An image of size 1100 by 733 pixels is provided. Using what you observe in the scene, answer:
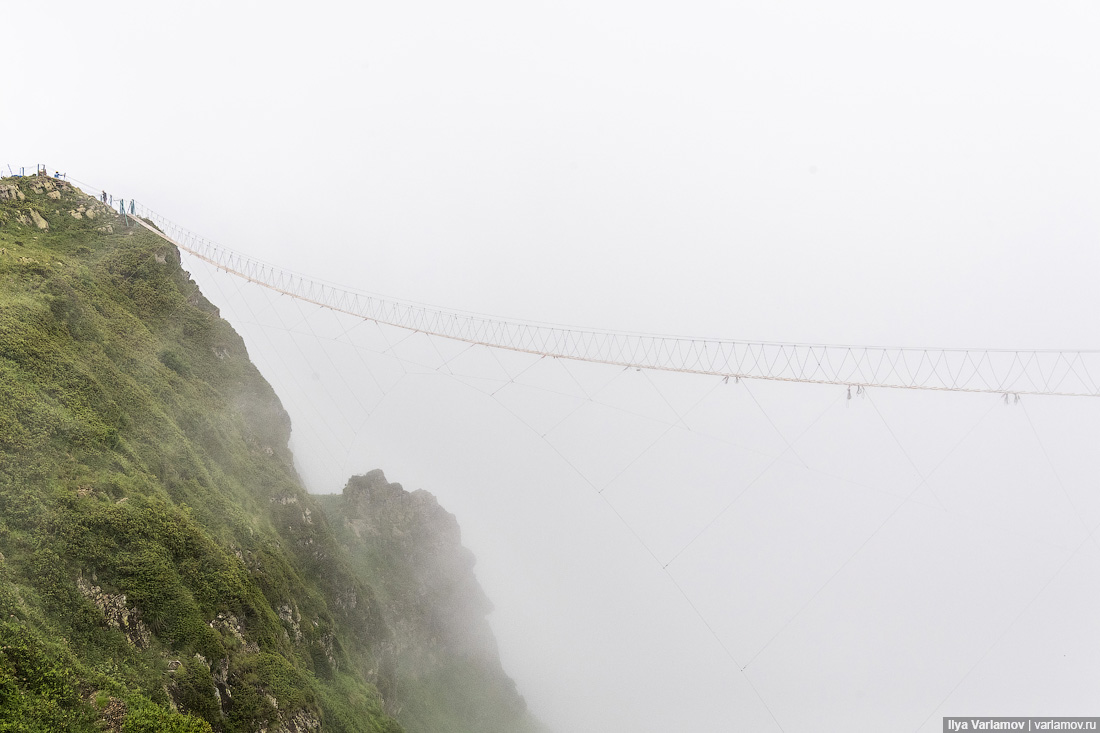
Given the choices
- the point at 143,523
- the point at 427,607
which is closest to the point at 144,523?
the point at 143,523

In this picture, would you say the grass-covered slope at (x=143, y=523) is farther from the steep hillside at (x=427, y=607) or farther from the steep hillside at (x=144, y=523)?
the steep hillside at (x=427, y=607)

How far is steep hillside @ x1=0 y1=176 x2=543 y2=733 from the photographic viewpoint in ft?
53.6

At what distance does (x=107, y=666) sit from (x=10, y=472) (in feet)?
23.5

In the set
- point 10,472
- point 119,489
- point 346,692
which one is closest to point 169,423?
point 119,489

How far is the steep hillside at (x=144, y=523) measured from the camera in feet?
53.6

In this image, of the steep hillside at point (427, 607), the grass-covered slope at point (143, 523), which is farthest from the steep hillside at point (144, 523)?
the steep hillside at point (427, 607)

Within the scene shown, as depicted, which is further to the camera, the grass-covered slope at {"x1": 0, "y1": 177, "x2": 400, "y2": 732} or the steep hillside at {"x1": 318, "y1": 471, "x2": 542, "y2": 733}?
the steep hillside at {"x1": 318, "y1": 471, "x2": 542, "y2": 733}

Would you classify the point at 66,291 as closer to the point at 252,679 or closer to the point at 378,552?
the point at 252,679

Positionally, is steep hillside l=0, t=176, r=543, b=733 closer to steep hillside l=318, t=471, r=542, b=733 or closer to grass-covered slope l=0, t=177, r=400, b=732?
grass-covered slope l=0, t=177, r=400, b=732

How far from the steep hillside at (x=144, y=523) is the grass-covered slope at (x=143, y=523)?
79 mm

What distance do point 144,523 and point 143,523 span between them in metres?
0.07

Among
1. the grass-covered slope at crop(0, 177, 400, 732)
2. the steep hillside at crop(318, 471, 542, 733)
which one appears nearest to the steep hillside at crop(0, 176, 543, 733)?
the grass-covered slope at crop(0, 177, 400, 732)

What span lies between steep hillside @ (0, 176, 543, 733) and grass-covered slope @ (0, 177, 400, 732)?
8 centimetres

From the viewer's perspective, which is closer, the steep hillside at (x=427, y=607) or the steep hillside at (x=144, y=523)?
the steep hillside at (x=144, y=523)
